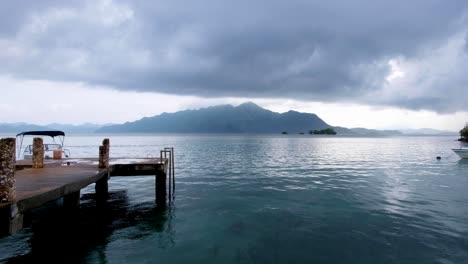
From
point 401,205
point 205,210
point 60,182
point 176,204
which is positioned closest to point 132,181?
point 176,204

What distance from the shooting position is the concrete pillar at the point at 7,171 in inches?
347

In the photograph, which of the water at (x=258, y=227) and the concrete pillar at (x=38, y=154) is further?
the concrete pillar at (x=38, y=154)

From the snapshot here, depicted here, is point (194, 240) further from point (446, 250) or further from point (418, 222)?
point (418, 222)

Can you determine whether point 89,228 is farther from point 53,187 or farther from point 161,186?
point 161,186

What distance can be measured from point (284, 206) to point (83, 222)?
45.6ft

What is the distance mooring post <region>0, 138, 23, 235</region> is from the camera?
28.2 ft

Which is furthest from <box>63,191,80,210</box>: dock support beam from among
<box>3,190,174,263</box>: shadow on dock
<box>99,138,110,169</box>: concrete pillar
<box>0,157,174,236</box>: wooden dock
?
<box>99,138,110,169</box>: concrete pillar

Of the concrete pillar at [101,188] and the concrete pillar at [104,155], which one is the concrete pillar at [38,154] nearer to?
the concrete pillar at [104,155]

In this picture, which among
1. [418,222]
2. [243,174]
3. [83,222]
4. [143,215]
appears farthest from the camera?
[243,174]

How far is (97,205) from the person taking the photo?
2109 centimetres

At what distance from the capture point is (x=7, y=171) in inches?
353

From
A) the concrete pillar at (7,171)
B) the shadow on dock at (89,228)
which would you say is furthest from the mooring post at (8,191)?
the shadow on dock at (89,228)

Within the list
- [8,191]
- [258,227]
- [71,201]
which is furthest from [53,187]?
[258,227]

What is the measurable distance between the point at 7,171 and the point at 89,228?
8.49 meters
